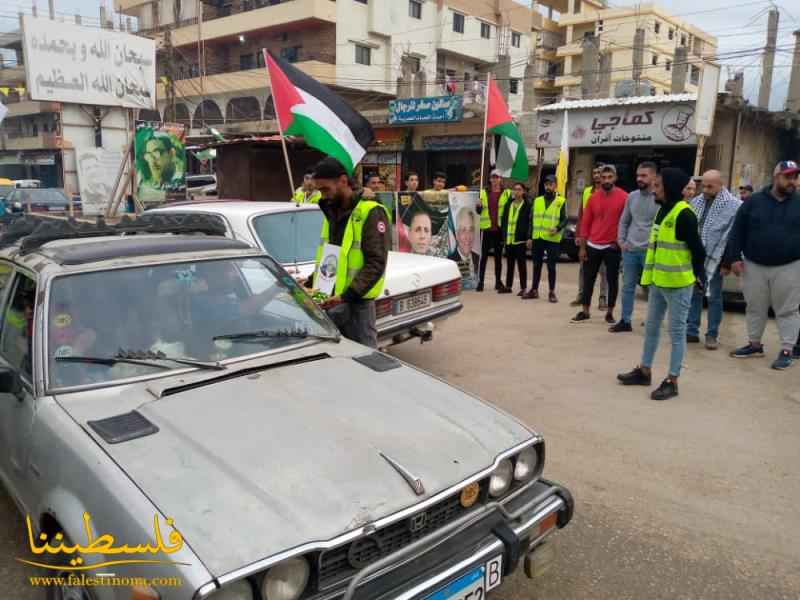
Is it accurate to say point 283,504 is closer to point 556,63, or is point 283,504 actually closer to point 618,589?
point 618,589

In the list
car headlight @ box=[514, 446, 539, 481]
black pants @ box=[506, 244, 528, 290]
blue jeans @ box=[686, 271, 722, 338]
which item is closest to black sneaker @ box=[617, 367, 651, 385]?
blue jeans @ box=[686, 271, 722, 338]

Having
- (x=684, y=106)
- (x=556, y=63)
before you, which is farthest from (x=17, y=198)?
(x=556, y=63)

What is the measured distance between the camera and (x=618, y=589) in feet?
9.36

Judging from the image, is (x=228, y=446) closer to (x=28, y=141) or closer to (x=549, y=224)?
(x=549, y=224)

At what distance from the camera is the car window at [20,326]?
2797 millimetres

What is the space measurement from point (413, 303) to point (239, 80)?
119ft

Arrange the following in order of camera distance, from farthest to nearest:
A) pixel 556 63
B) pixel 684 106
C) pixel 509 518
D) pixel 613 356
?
1. pixel 556 63
2. pixel 684 106
3. pixel 613 356
4. pixel 509 518

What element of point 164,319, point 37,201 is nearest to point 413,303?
point 164,319

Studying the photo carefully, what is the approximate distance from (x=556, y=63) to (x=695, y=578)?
5383 cm

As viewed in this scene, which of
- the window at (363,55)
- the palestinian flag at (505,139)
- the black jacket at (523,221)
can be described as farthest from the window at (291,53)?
the black jacket at (523,221)

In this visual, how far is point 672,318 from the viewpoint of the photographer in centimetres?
515

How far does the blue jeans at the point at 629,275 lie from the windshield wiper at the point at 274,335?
5.05 m

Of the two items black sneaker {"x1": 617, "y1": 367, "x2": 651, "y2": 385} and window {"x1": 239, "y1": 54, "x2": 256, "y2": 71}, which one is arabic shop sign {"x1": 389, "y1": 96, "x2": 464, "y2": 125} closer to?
black sneaker {"x1": 617, "y1": 367, "x2": 651, "y2": 385}

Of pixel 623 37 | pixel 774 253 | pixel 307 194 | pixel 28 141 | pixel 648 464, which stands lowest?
pixel 648 464
